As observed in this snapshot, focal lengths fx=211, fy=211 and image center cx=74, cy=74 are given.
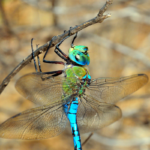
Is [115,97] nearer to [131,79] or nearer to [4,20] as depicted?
[131,79]

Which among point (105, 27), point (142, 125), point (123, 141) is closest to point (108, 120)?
point (123, 141)

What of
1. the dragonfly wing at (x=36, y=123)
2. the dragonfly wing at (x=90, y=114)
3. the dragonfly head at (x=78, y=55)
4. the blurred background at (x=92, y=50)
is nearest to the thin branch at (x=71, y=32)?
the dragonfly wing at (x=36, y=123)

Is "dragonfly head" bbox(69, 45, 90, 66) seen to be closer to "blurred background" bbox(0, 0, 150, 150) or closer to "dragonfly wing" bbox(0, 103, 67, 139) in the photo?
"dragonfly wing" bbox(0, 103, 67, 139)

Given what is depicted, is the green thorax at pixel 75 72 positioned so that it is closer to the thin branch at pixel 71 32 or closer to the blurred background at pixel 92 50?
the thin branch at pixel 71 32

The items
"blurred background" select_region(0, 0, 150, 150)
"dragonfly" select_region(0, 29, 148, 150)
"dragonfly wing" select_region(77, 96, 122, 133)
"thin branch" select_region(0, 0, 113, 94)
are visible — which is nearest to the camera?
"thin branch" select_region(0, 0, 113, 94)

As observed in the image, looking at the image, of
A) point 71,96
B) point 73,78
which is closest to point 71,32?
point 73,78

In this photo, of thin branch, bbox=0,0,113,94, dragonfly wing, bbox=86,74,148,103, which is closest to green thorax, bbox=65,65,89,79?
dragonfly wing, bbox=86,74,148,103

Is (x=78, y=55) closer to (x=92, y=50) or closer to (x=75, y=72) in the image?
(x=75, y=72)

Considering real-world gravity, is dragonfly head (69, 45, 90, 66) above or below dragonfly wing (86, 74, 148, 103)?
above
